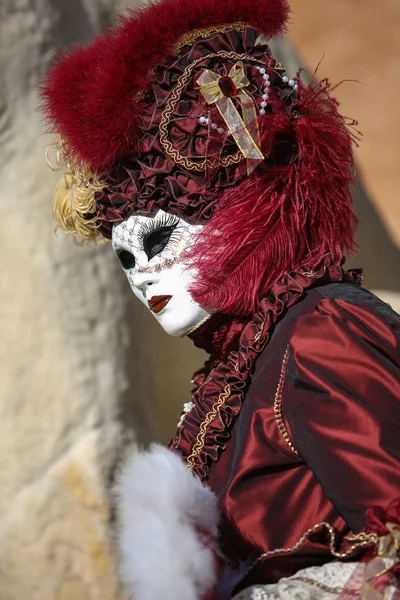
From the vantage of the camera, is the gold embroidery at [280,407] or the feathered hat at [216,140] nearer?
the gold embroidery at [280,407]

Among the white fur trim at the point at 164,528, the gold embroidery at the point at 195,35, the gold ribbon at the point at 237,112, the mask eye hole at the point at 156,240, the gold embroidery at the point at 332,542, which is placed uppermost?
the gold embroidery at the point at 195,35

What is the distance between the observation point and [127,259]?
102cm

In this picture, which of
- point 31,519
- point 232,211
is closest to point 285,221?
point 232,211

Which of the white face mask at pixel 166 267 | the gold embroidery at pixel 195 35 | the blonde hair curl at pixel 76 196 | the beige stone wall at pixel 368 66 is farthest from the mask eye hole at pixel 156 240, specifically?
the beige stone wall at pixel 368 66

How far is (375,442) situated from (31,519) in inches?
30.8

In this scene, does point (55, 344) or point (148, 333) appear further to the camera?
point (148, 333)

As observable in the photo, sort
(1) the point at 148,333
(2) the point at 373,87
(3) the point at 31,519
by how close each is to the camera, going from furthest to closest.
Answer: (2) the point at 373,87
(1) the point at 148,333
(3) the point at 31,519

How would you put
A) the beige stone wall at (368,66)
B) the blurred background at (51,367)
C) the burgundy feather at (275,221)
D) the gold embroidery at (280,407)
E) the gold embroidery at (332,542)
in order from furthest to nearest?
the beige stone wall at (368,66)
the blurred background at (51,367)
the burgundy feather at (275,221)
the gold embroidery at (280,407)
the gold embroidery at (332,542)

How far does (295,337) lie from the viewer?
823mm

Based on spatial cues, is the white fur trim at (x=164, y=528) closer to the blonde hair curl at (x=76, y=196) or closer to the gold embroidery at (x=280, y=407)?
the gold embroidery at (x=280, y=407)

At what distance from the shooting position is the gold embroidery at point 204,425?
93 cm

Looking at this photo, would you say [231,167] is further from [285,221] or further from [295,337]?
[295,337]

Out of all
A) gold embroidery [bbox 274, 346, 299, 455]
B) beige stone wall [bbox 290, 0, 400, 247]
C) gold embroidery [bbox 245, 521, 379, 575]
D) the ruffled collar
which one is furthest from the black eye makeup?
beige stone wall [bbox 290, 0, 400, 247]

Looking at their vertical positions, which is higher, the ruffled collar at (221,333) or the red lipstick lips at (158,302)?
the red lipstick lips at (158,302)
